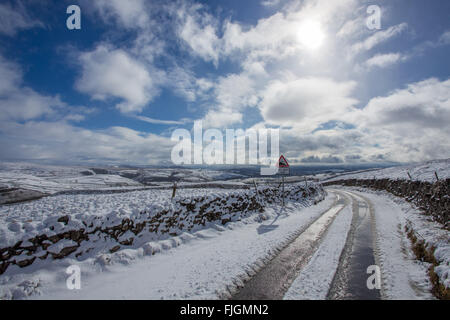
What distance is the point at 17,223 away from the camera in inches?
243

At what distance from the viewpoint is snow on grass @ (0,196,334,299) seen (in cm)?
503

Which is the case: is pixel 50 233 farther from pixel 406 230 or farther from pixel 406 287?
pixel 406 230

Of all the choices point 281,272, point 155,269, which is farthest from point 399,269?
point 155,269

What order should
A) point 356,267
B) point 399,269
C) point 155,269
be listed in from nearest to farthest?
point 399,269, point 356,267, point 155,269

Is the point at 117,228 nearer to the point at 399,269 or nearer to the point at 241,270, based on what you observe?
the point at 241,270

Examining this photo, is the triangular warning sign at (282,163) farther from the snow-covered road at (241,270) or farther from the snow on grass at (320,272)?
the snow on grass at (320,272)

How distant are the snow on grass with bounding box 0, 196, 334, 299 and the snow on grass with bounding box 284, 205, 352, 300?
137 centimetres

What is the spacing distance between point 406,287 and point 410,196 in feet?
63.3

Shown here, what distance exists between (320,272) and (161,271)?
16.1 feet

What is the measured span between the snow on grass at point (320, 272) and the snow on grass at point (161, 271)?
1.37 metres

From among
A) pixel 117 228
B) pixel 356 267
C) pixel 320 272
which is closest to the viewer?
pixel 320 272

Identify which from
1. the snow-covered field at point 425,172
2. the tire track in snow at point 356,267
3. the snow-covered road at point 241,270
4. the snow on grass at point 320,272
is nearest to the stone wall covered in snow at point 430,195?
the snow-covered field at point 425,172

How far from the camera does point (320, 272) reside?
583 centimetres

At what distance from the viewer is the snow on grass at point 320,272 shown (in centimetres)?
479
